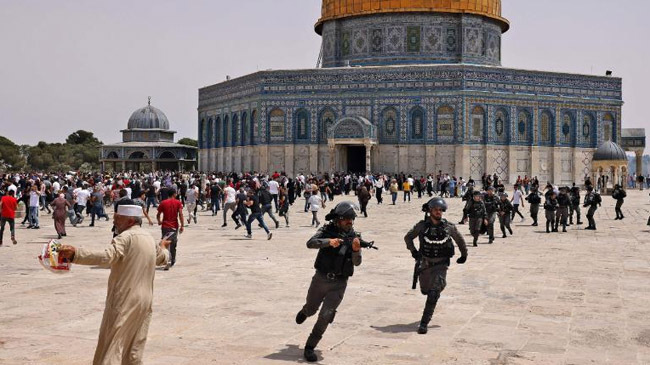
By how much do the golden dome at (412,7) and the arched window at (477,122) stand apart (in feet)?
24.3

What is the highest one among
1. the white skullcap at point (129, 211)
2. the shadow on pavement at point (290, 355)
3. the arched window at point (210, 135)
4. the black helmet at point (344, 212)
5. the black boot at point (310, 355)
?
the arched window at point (210, 135)

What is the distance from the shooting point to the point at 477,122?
1777 inches

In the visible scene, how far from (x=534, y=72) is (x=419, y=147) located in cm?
814

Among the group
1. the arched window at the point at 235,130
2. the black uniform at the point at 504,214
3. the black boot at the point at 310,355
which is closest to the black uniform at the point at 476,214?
the black uniform at the point at 504,214

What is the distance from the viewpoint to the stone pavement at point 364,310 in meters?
7.04

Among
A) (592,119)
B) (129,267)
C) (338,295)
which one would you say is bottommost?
(338,295)

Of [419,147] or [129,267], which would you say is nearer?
[129,267]

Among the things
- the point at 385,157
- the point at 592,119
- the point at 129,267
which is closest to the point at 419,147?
the point at 385,157

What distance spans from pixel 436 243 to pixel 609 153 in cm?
3755

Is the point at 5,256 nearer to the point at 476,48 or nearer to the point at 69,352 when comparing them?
the point at 69,352

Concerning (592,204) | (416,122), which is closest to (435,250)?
(592,204)

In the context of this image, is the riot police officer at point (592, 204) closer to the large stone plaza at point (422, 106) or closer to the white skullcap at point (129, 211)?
the white skullcap at point (129, 211)

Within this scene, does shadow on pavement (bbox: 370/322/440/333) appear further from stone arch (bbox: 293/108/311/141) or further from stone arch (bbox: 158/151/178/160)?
stone arch (bbox: 158/151/178/160)

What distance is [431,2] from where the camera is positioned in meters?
48.4
